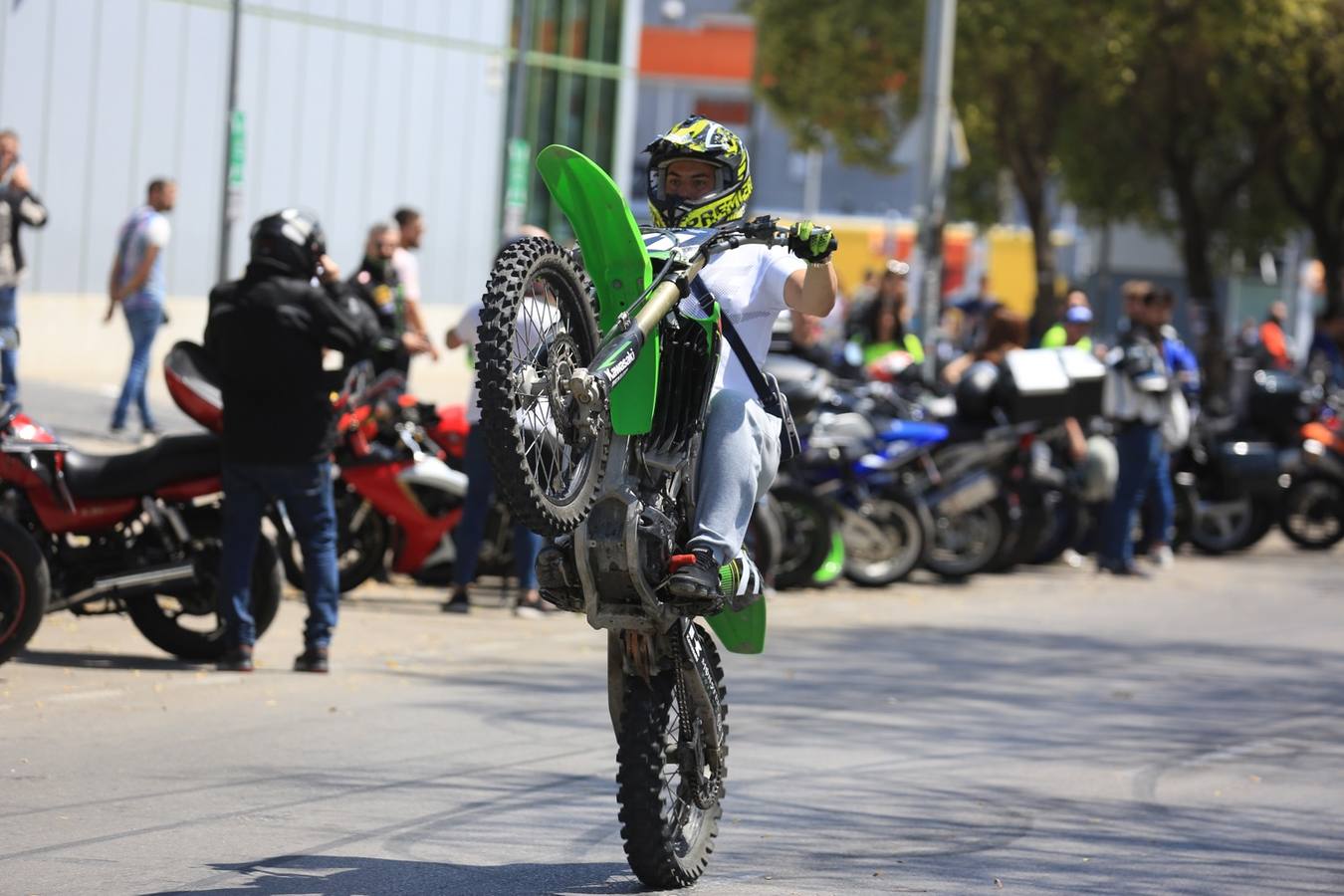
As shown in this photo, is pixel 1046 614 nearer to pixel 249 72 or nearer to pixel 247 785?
pixel 247 785

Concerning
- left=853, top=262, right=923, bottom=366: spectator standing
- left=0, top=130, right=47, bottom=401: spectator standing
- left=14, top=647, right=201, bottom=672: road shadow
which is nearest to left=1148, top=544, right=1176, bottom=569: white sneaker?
left=853, top=262, right=923, bottom=366: spectator standing

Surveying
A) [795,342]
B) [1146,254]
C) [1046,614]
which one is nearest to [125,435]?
[795,342]

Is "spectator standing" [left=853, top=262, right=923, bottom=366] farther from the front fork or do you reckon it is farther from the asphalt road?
the front fork

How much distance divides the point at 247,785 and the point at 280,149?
20899mm

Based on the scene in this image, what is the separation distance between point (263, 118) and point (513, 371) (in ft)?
→ 73.6

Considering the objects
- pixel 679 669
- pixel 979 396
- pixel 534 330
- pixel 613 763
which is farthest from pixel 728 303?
pixel 979 396

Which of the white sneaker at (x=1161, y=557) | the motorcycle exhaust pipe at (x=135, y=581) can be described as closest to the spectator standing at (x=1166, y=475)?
the white sneaker at (x=1161, y=557)

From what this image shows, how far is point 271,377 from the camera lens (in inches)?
361

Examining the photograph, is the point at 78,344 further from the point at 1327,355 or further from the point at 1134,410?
the point at 1327,355

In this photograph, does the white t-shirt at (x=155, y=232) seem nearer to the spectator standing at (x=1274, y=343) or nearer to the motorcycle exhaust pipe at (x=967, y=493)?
the motorcycle exhaust pipe at (x=967, y=493)

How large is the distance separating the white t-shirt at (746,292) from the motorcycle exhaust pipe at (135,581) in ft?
13.2

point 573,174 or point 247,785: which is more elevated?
point 573,174

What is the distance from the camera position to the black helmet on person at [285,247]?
922 centimetres

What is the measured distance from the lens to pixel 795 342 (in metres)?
15.2
